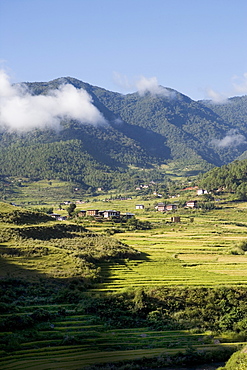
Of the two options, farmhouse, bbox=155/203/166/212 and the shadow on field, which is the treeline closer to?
farmhouse, bbox=155/203/166/212

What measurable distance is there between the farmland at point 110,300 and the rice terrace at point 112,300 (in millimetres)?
94

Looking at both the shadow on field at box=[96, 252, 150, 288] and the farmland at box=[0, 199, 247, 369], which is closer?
the farmland at box=[0, 199, 247, 369]

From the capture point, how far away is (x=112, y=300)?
4662 cm

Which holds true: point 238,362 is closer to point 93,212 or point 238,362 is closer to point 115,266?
point 115,266

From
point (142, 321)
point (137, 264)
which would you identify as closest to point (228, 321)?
point (142, 321)

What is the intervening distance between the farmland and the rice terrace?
0.31 ft

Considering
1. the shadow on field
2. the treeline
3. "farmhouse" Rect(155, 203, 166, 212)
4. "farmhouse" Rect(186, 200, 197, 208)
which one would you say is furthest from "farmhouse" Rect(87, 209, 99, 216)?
the shadow on field

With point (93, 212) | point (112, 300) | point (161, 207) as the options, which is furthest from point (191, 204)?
point (112, 300)

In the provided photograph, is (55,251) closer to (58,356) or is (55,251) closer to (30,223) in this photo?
(30,223)

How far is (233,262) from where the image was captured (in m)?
68.7

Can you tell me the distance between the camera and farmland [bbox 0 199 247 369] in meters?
35.5

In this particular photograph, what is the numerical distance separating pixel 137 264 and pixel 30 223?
25184 millimetres

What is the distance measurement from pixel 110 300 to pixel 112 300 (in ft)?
0.70

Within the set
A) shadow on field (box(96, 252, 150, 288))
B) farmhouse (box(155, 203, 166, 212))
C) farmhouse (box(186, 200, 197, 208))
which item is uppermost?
farmhouse (box(186, 200, 197, 208))
